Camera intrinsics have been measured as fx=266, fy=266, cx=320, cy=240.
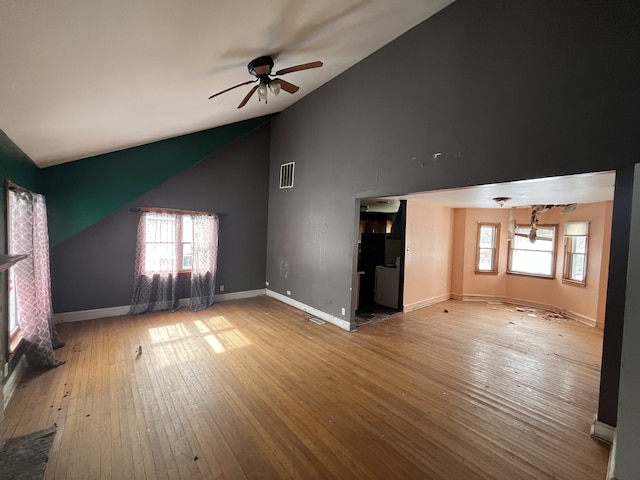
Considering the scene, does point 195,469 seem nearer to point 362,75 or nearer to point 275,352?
point 275,352

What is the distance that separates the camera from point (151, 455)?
1.98 meters

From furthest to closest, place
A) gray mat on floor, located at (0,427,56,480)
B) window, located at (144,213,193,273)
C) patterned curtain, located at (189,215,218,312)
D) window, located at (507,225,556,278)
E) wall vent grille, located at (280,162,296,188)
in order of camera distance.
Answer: window, located at (507,225,556,278), wall vent grille, located at (280,162,296,188), patterned curtain, located at (189,215,218,312), window, located at (144,213,193,273), gray mat on floor, located at (0,427,56,480)

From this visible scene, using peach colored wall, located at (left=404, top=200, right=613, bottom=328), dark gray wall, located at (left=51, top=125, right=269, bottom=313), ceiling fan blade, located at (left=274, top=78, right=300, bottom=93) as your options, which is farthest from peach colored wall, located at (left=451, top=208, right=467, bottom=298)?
ceiling fan blade, located at (left=274, top=78, right=300, bottom=93)

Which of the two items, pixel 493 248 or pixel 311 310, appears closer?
pixel 311 310

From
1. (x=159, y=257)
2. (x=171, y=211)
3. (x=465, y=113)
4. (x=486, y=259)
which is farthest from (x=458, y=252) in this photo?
(x=159, y=257)

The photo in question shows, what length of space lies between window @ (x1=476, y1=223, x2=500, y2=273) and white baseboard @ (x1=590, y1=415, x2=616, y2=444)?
15.7 feet

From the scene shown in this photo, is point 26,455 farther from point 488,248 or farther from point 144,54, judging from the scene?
point 488,248

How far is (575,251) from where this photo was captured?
18.4ft

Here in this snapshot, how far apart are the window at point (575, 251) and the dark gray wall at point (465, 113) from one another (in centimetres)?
438

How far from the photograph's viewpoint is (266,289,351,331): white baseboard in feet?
15.1

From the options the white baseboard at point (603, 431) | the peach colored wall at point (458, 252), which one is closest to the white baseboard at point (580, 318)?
the peach colored wall at point (458, 252)

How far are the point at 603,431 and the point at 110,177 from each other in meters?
6.96

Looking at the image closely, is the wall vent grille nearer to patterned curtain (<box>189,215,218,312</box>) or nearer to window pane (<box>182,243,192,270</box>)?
patterned curtain (<box>189,215,218,312</box>)

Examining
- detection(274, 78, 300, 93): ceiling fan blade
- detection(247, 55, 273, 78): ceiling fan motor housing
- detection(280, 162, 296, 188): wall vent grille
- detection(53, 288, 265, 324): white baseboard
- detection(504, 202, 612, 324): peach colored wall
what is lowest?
detection(53, 288, 265, 324): white baseboard
